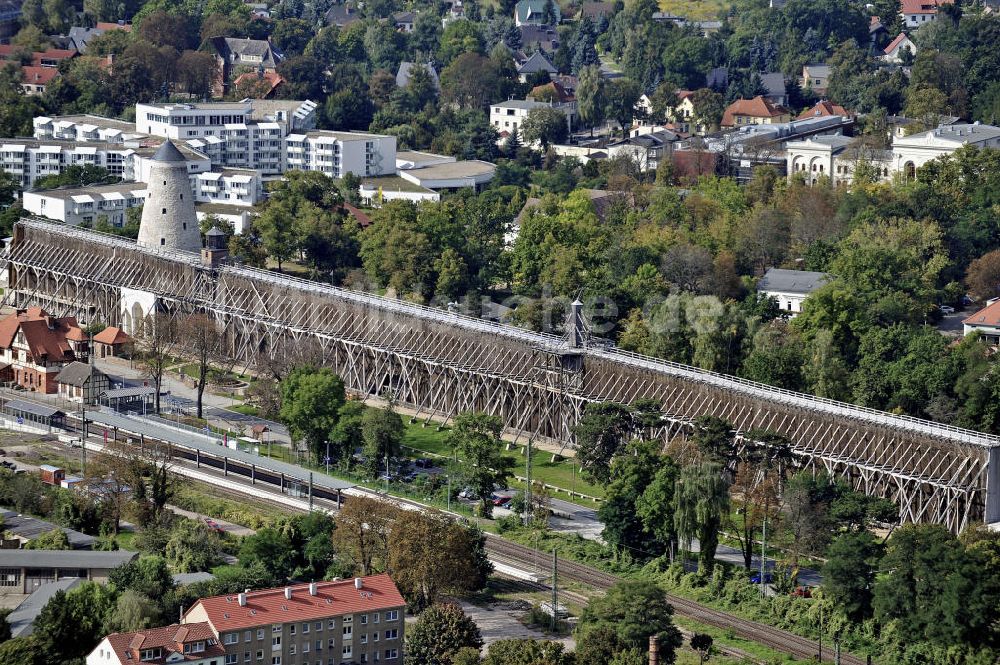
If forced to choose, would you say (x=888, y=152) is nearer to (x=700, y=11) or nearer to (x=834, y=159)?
(x=834, y=159)

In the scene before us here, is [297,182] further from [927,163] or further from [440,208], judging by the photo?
[927,163]

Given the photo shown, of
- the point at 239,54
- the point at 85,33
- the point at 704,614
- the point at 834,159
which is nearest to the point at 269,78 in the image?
the point at 239,54

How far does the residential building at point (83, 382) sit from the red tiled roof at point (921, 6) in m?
108

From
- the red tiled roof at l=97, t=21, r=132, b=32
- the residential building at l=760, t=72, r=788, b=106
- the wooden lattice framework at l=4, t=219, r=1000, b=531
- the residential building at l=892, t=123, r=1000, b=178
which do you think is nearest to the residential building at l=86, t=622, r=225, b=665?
the wooden lattice framework at l=4, t=219, r=1000, b=531

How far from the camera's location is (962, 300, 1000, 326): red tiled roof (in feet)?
324

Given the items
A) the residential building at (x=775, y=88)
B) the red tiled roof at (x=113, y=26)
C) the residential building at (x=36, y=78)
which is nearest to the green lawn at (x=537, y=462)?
the residential building at (x=36, y=78)

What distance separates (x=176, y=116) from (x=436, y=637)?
75.3 metres

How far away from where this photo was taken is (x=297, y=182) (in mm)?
119062

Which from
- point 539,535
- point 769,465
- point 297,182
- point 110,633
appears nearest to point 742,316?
point 769,465

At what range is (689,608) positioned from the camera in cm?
6994

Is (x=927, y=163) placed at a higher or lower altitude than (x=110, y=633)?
higher

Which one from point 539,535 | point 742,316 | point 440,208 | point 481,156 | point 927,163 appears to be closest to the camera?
point 539,535

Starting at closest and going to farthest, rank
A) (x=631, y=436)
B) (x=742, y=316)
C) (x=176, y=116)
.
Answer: (x=631, y=436), (x=742, y=316), (x=176, y=116)

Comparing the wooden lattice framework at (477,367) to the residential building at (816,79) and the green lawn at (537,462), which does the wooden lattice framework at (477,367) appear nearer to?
the green lawn at (537,462)
